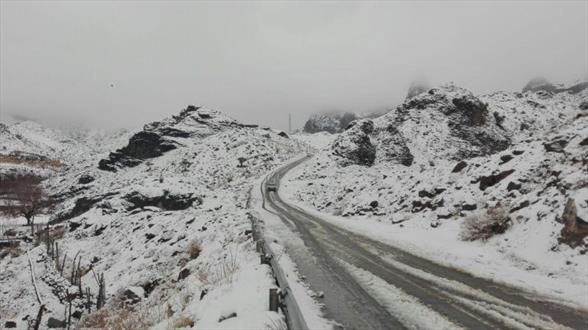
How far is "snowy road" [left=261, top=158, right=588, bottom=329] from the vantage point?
625cm

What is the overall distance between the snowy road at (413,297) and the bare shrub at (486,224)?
2.42 metres

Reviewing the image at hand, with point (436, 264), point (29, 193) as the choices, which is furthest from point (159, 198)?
point (29, 193)

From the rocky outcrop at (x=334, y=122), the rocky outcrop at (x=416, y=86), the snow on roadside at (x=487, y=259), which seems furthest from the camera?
the rocky outcrop at (x=334, y=122)

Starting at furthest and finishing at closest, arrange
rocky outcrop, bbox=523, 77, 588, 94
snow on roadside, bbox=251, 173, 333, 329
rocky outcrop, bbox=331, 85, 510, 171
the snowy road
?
1. rocky outcrop, bbox=523, 77, 588, 94
2. rocky outcrop, bbox=331, 85, 510, 171
3. snow on roadside, bbox=251, 173, 333, 329
4. the snowy road

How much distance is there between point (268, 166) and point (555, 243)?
58644mm

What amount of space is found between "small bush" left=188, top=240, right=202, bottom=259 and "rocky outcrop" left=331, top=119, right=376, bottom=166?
33.0 meters

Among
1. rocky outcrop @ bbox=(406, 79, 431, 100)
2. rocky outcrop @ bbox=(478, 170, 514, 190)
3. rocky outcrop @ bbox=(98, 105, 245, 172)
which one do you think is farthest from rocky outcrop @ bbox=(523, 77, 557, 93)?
rocky outcrop @ bbox=(478, 170, 514, 190)

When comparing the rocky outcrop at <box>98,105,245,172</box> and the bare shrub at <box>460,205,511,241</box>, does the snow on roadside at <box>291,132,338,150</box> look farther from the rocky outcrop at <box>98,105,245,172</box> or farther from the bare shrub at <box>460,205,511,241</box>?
the bare shrub at <box>460,205,511,241</box>

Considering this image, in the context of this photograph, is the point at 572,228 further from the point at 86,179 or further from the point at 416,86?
the point at 416,86

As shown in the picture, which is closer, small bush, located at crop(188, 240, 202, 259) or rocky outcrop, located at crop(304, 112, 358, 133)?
small bush, located at crop(188, 240, 202, 259)

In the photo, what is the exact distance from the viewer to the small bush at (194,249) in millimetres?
18016

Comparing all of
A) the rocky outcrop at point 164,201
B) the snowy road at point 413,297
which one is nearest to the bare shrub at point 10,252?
the rocky outcrop at point 164,201

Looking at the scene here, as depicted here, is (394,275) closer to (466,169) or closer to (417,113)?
(466,169)

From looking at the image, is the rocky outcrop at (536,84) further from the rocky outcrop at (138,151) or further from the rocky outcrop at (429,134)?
the rocky outcrop at (138,151)
